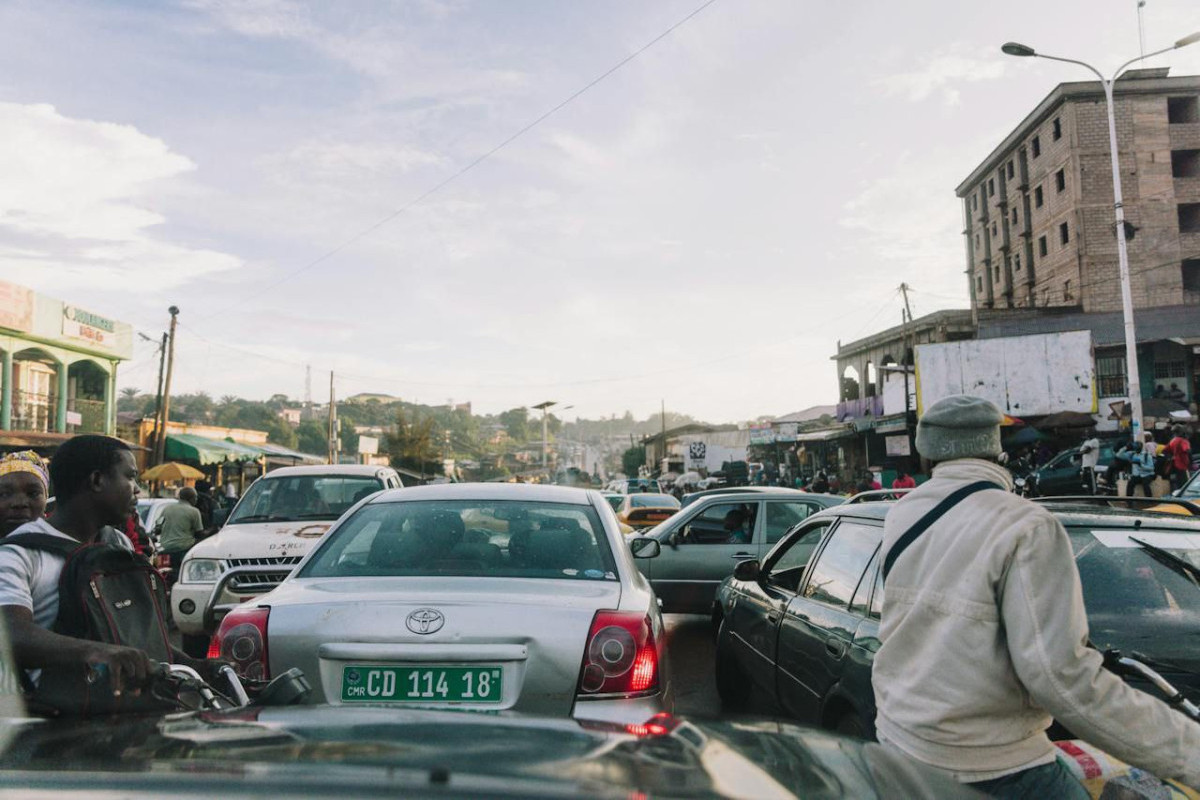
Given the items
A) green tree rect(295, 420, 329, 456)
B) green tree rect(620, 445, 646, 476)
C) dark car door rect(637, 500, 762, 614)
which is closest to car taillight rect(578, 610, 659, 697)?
dark car door rect(637, 500, 762, 614)

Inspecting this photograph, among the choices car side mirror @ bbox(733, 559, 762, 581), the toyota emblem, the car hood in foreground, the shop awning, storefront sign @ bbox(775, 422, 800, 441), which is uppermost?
storefront sign @ bbox(775, 422, 800, 441)

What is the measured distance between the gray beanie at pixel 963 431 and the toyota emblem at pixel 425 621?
179 cm

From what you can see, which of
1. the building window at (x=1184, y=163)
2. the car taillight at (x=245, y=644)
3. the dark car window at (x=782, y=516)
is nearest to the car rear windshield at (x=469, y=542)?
the car taillight at (x=245, y=644)

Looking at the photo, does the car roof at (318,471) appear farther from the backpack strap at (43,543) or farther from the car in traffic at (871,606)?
the backpack strap at (43,543)

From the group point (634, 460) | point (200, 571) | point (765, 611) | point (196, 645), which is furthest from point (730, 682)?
point (634, 460)

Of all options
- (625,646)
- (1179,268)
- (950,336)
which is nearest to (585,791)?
(625,646)

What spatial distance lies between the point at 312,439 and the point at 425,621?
278 ft

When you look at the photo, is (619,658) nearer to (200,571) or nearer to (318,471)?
(200,571)

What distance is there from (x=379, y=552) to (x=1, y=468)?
1540 millimetres

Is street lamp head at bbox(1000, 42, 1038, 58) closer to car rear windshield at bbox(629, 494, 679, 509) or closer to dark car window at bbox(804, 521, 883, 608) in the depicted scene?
car rear windshield at bbox(629, 494, 679, 509)

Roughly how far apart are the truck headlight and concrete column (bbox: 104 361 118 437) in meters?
26.8

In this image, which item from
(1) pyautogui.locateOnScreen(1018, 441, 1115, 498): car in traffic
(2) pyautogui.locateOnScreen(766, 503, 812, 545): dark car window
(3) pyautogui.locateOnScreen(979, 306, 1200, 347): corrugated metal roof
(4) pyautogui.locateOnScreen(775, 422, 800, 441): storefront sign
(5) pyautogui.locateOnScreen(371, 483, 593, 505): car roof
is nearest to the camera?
(5) pyautogui.locateOnScreen(371, 483, 593, 505): car roof

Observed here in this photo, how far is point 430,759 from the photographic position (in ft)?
4.17

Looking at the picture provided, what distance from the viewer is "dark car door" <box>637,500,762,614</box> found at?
352 inches
